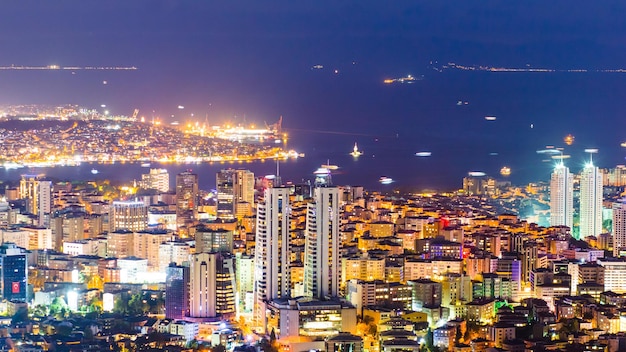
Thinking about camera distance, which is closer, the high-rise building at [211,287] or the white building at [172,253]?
the high-rise building at [211,287]

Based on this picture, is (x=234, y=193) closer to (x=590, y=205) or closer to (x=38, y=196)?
(x=38, y=196)

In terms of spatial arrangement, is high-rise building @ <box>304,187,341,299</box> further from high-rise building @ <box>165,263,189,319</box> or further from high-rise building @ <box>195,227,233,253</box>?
high-rise building @ <box>195,227,233,253</box>

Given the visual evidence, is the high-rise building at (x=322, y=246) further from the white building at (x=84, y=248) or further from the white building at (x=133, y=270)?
the white building at (x=84, y=248)

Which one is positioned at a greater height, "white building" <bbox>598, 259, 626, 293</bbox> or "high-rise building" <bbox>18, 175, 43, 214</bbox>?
"high-rise building" <bbox>18, 175, 43, 214</bbox>

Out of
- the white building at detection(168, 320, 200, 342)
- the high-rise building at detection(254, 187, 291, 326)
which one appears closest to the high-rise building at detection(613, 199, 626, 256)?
the high-rise building at detection(254, 187, 291, 326)

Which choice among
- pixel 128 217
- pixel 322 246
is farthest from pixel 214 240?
pixel 128 217

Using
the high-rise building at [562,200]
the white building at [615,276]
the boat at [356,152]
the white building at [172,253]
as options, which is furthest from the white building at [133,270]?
the boat at [356,152]
